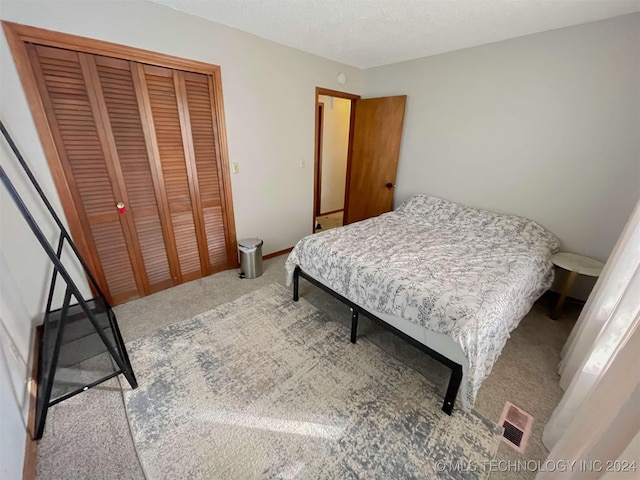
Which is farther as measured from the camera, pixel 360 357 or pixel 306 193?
pixel 306 193

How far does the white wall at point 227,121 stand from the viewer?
4.94ft

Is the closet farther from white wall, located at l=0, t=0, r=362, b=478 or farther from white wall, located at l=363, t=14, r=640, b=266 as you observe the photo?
white wall, located at l=363, t=14, r=640, b=266

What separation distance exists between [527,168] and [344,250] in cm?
206

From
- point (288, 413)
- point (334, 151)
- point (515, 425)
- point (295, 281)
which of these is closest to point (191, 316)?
point (295, 281)

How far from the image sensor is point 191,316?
7.00ft

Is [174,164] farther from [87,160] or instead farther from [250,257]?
[250,257]

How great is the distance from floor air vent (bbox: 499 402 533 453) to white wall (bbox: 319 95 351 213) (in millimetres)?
3893

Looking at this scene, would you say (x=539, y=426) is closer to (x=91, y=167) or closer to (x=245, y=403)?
(x=245, y=403)

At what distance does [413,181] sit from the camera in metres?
3.31

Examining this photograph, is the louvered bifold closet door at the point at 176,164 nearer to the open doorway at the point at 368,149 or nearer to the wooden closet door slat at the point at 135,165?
the wooden closet door slat at the point at 135,165

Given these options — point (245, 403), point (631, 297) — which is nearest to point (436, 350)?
point (631, 297)

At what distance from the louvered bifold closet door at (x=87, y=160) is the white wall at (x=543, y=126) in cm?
317

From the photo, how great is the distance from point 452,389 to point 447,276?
65cm

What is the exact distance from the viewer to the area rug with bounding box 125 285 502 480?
1179 millimetres
